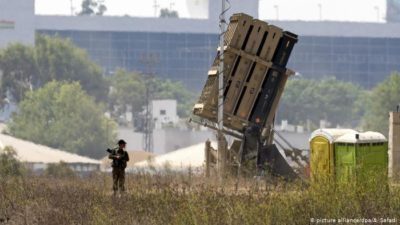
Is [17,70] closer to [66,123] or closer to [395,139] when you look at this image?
[66,123]

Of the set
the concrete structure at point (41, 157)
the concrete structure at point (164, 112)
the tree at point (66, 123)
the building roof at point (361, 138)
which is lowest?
the concrete structure at point (164, 112)

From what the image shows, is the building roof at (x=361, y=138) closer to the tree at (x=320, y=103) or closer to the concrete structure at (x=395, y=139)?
the concrete structure at (x=395, y=139)

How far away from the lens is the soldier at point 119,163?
31.1 meters

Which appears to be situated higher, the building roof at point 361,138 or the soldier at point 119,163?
the building roof at point 361,138

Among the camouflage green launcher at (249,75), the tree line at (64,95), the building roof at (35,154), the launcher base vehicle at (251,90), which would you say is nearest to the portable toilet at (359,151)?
the launcher base vehicle at (251,90)

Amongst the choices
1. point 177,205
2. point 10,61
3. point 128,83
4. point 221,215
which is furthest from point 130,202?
point 128,83

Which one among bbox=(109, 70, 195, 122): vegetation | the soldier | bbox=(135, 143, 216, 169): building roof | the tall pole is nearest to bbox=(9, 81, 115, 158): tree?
bbox=(109, 70, 195, 122): vegetation

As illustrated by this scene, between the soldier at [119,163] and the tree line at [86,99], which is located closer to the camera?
the soldier at [119,163]

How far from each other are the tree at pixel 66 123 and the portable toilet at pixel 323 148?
10365 cm

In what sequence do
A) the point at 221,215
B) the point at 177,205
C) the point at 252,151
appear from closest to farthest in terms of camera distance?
the point at 221,215
the point at 177,205
the point at 252,151

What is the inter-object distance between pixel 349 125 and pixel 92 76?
32.9 meters

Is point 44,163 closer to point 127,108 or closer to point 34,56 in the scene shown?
point 34,56

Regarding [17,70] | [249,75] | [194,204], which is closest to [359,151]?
[194,204]

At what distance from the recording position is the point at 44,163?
77.7 m
